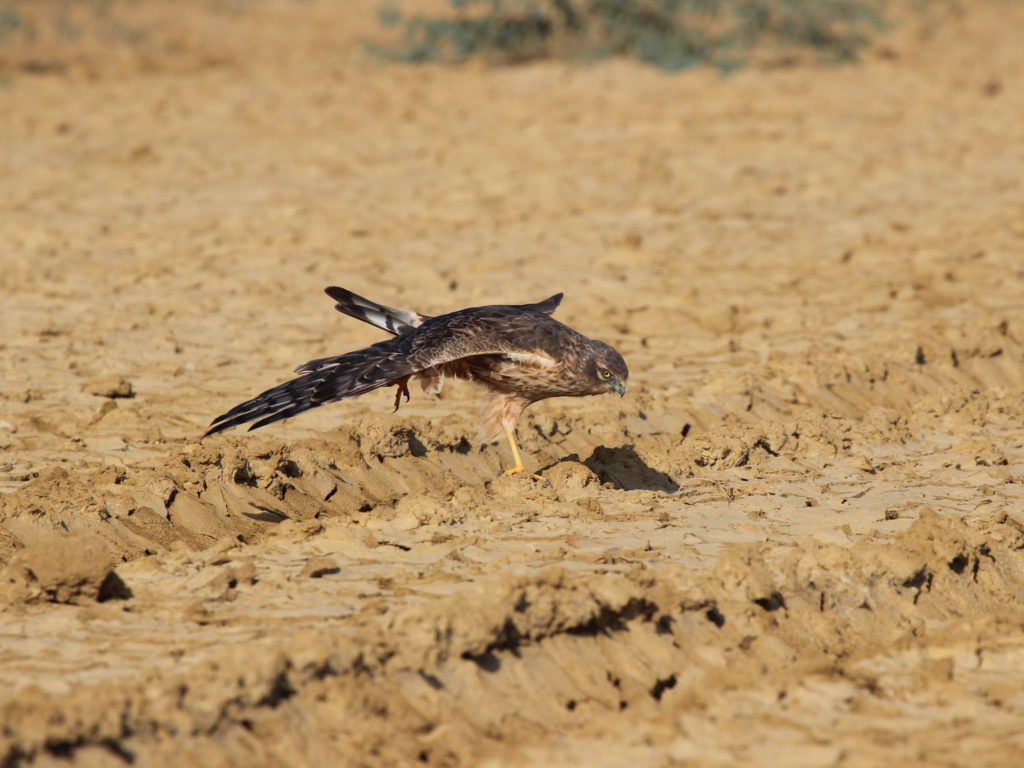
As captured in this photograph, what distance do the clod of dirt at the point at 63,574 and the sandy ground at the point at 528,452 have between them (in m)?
0.01

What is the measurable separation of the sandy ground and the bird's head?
425mm

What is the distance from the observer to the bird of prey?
5199 mm

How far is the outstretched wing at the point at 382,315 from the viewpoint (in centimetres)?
629

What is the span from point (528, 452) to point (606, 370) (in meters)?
0.80

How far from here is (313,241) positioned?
31.8ft

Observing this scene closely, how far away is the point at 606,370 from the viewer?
5773mm

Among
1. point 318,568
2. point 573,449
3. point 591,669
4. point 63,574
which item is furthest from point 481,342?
point 63,574

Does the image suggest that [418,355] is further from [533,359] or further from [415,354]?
[533,359]

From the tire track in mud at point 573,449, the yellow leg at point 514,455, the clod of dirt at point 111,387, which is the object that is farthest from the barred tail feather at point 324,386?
the clod of dirt at point 111,387

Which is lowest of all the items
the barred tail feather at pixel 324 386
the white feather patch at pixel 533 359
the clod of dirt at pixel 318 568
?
the clod of dirt at pixel 318 568

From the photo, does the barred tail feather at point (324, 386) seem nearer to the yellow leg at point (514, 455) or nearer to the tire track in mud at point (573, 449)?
the tire track in mud at point (573, 449)

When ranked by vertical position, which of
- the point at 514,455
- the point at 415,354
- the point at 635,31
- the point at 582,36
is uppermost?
the point at 635,31

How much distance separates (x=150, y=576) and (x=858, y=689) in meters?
2.58

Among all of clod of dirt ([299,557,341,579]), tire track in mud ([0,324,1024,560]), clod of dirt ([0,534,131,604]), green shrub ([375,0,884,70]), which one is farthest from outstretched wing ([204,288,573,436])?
green shrub ([375,0,884,70])
